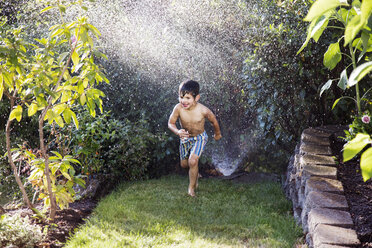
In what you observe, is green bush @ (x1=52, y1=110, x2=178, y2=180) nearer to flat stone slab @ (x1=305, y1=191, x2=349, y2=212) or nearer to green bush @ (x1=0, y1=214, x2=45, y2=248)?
green bush @ (x1=0, y1=214, x2=45, y2=248)

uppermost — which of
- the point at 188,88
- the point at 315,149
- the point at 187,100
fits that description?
the point at 188,88

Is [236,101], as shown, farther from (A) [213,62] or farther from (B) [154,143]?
(B) [154,143]

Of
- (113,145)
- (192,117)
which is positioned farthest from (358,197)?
(113,145)

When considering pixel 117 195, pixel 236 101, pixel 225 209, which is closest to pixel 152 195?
pixel 117 195

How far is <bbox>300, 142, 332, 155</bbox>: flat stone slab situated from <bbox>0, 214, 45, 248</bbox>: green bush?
2.12m

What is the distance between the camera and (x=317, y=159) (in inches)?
119

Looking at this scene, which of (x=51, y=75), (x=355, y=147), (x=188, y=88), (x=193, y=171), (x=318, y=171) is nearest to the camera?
(x=355, y=147)

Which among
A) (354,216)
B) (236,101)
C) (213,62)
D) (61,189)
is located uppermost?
(213,62)

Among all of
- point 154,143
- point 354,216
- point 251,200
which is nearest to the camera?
point 354,216

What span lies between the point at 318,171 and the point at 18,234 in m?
2.07

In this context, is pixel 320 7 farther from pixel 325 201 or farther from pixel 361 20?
pixel 325 201

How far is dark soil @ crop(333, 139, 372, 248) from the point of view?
6.93 ft

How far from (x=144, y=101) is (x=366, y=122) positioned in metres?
2.78

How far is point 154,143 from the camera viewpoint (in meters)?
4.51
